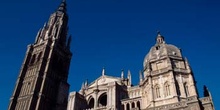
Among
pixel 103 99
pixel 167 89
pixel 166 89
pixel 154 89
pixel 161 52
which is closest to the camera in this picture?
pixel 167 89

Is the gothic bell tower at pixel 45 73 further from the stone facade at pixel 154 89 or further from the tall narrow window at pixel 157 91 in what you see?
the tall narrow window at pixel 157 91

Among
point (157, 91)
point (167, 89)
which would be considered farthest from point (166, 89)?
point (157, 91)

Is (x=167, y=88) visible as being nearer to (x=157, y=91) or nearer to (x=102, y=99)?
(x=157, y=91)

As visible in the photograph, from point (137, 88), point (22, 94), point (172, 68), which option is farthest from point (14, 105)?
point (172, 68)

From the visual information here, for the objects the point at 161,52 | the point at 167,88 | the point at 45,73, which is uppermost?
the point at 161,52

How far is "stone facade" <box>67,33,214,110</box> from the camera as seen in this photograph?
42.8 m

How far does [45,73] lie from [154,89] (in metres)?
30.2

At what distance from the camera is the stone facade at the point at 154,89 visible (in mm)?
42781

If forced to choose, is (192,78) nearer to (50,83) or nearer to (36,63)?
(50,83)

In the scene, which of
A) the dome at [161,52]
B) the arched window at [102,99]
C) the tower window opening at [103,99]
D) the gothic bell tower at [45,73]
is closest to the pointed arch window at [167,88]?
the dome at [161,52]

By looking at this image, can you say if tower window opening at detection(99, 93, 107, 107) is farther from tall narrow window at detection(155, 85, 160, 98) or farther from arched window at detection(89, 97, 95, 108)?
tall narrow window at detection(155, 85, 160, 98)

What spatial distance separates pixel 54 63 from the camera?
2643 inches

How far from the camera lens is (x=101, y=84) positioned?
58062 mm

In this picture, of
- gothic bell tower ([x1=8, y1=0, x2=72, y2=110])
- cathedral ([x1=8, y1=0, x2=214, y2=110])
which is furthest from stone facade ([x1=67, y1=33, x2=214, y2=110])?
gothic bell tower ([x1=8, y1=0, x2=72, y2=110])
